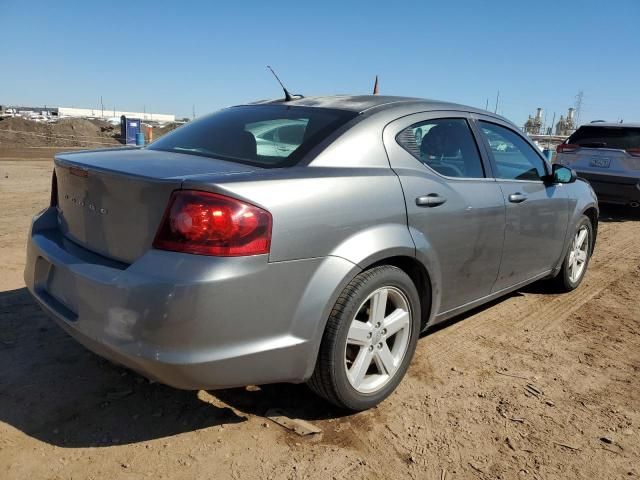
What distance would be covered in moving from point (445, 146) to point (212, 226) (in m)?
1.79

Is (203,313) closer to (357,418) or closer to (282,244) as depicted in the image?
(282,244)

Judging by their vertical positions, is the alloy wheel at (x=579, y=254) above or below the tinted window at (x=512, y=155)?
below

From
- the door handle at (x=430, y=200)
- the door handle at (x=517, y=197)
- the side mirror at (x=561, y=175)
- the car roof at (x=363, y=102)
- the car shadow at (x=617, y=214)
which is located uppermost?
the car roof at (x=363, y=102)

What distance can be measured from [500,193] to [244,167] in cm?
190

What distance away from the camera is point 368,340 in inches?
105

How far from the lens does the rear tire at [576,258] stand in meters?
4.74

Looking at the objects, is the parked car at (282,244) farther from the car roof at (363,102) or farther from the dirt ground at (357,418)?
the dirt ground at (357,418)

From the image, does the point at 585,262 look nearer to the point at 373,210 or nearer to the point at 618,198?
the point at 373,210

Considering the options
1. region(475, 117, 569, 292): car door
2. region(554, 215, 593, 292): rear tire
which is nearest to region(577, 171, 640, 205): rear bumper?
region(554, 215, 593, 292): rear tire

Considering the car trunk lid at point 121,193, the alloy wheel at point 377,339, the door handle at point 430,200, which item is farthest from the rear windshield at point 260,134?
the alloy wheel at point 377,339

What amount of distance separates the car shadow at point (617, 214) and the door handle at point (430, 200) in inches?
300

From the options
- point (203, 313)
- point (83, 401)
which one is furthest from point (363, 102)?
point (83, 401)

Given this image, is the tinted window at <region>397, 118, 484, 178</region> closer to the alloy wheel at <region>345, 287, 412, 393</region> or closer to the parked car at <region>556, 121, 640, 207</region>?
the alloy wheel at <region>345, 287, 412, 393</region>

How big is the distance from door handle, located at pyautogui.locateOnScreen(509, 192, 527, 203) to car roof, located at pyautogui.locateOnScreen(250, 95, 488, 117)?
69cm
